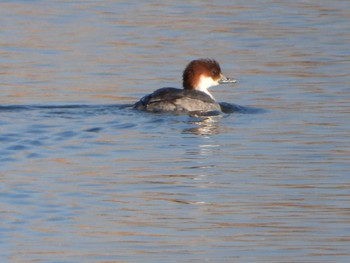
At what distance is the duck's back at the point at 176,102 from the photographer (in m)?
15.1

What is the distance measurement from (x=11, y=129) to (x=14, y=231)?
4.64 m

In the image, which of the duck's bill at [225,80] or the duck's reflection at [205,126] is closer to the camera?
the duck's reflection at [205,126]

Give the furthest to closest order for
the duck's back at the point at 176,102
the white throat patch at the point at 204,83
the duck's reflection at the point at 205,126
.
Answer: the white throat patch at the point at 204,83 < the duck's back at the point at 176,102 < the duck's reflection at the point at 205,126

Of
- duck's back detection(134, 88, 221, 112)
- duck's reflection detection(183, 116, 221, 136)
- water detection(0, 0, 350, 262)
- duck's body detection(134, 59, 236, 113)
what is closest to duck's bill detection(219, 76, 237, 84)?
duck's body detection(134, 59, 236, 113)

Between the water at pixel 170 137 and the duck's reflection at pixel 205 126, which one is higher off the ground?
the water at pixel 170 137

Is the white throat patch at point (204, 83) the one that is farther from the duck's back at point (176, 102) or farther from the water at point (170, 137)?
the duck's back at point (176, 102)

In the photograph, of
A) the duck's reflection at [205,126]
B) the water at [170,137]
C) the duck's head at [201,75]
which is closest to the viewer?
the water at [170,137]

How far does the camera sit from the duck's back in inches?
596

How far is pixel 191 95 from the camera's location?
15.7 metres

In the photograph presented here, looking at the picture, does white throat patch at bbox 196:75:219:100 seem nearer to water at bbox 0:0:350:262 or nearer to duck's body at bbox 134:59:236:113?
duck's body at bbox 134:59:236:113

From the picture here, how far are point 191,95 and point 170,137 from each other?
87.9 inches

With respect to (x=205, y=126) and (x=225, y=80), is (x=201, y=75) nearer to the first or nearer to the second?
(x=225, y=80)

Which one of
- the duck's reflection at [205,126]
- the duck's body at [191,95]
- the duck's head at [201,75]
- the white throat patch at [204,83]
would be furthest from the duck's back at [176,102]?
the white throat patch at [204,83]

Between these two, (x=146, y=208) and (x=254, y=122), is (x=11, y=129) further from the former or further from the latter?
(x=146, y=208)
